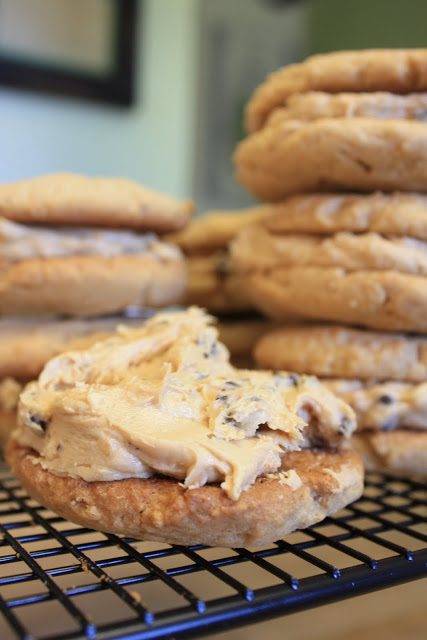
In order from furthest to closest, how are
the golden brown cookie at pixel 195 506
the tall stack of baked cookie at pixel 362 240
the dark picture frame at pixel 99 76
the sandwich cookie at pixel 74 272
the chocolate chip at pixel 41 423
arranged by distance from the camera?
the dark picture frame at pixel 99 76 → the sandwich cookie at pixel 74 272 → the tall stack of baked cookie at pixel 362 240 → the chocolate chip at pixel 41 423 → the golden brown cookie at pixel 195 506

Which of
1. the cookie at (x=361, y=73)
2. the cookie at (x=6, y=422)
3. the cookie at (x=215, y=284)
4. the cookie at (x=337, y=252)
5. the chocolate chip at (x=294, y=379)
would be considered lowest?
the cookie at (x=6, y=422)

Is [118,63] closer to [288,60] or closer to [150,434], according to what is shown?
[288,60]

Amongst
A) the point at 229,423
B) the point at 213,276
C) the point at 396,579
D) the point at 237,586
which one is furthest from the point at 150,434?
the point at 213,276

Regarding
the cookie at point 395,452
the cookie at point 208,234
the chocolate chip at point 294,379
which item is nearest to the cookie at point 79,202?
the cookie at point 208,234

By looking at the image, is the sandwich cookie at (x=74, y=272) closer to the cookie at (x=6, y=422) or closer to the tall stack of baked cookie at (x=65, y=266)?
the tall stack of baked cookie at (x=65, y=266)

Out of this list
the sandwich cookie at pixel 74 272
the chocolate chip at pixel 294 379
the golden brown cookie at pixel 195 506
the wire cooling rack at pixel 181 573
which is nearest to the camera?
the wire cooling rack at pixel 181 573

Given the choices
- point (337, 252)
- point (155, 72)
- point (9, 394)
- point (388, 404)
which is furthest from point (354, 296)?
point (155, 72)
